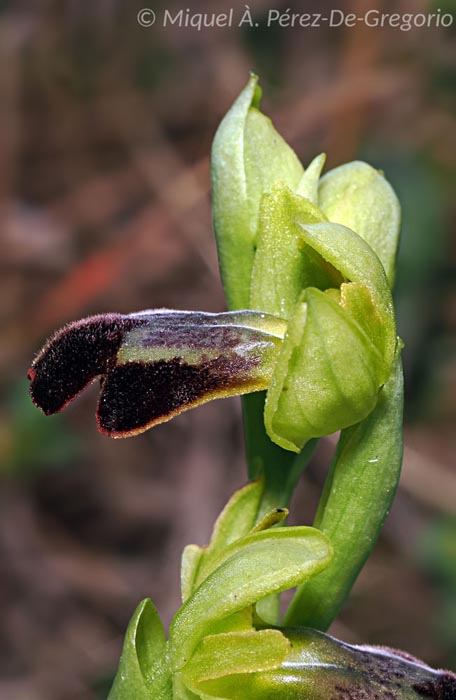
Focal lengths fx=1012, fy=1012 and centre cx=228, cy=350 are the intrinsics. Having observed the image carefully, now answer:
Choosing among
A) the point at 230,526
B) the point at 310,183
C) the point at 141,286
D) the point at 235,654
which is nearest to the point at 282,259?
the point at 310,183

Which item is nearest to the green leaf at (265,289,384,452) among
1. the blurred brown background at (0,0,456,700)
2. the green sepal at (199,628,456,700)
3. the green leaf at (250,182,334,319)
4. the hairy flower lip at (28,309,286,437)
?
the hairy flower lip at (28,309,286,437)

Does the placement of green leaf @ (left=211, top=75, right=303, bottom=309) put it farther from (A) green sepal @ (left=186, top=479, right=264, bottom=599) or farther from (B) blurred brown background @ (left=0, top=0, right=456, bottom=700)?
(B) blurred brown background @ (left=0, top=0, right=456, bottom=700)

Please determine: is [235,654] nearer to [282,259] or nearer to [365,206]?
[282,259]

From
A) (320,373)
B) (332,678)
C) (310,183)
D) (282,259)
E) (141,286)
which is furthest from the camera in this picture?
(141,286)

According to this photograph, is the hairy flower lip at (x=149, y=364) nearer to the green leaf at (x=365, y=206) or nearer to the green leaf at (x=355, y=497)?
the green leaf at (x=355, y=497)

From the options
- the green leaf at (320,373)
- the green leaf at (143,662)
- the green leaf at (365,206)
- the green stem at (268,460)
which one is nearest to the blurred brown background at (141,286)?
the green stem at (268,460)

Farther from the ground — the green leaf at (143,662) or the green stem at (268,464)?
the green stem at (268,464)
